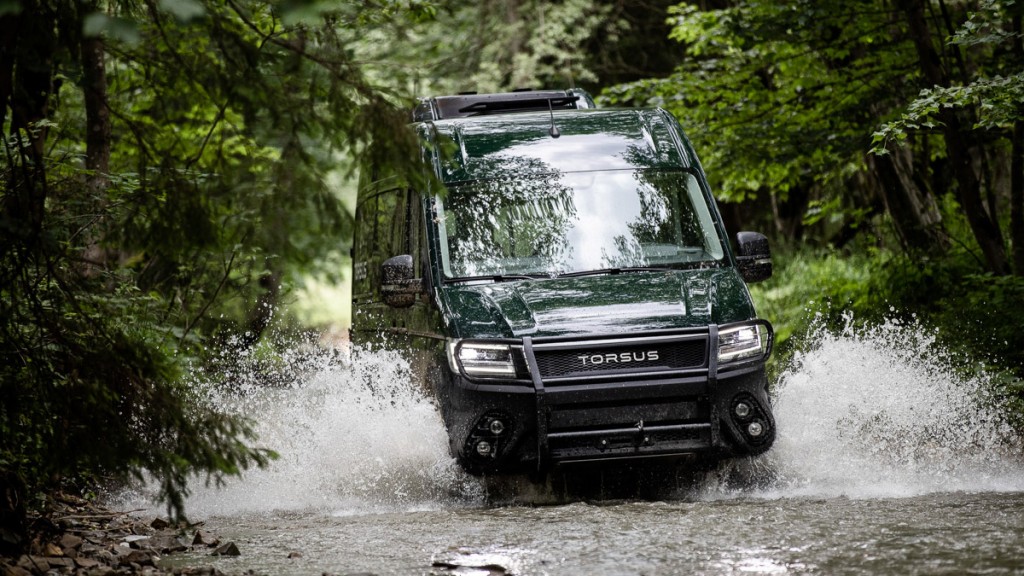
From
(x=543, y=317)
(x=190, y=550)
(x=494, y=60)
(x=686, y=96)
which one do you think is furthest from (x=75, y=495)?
(x=494, y=60)

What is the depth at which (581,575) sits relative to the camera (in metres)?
5.42

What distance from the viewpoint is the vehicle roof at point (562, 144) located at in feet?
30.2

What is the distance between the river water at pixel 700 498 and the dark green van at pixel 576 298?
44 centimetres

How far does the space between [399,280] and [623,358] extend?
5.70 ft

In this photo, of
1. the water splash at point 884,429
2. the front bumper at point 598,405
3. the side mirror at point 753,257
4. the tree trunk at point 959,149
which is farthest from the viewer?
the tree trunk at point 959,149

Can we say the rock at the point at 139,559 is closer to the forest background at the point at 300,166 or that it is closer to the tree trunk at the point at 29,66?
the forest background at the point at 300,166

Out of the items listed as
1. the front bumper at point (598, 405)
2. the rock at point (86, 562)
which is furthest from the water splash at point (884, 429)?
the rock at point (86, 562)

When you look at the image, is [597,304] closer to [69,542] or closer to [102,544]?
[102,544]

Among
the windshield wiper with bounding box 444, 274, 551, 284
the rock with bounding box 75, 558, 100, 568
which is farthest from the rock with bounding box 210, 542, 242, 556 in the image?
the windshield wiper with bounding box 444, 274, 551, 284

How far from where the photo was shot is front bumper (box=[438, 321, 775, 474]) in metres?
7.70

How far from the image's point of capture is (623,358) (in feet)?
25.6

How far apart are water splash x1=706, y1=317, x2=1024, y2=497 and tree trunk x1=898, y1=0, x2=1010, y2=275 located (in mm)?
2048

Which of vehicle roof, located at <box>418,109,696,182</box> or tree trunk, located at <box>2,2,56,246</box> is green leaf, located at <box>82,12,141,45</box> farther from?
vehicle roof, located at <box>418,109,696,182</box>

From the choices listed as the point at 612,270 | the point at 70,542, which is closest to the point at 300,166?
the point at 70,542
